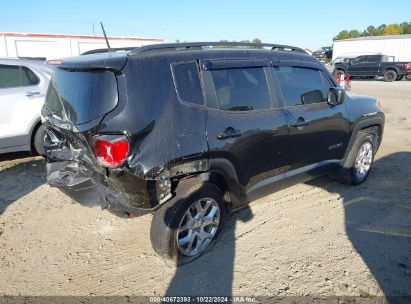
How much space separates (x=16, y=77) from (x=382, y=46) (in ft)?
124

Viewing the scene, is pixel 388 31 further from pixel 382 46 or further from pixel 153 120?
pixel 153 120

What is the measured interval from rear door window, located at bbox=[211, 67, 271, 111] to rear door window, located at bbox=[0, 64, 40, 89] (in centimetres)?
398

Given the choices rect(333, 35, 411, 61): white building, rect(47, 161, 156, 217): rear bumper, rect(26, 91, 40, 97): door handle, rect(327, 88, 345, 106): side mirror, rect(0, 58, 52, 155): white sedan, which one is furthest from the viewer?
rect(333, 35, 411, 61): white building

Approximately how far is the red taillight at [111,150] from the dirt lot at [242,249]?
1052 mm

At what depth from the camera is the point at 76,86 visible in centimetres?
312

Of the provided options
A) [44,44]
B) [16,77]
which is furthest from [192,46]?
[44,44]

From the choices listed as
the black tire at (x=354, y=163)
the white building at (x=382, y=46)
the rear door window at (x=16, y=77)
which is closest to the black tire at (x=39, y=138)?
the rear door window at (x=16, y=77)

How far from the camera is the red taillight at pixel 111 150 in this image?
2.76 meters

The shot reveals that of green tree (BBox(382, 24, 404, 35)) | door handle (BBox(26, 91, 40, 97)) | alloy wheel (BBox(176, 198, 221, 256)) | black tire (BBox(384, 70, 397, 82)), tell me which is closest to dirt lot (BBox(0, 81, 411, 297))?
alloy wheel (BBox(176, 198, 221, 256))

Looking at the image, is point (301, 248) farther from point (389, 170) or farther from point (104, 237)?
point (389, 170)

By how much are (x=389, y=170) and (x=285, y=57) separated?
3.00m

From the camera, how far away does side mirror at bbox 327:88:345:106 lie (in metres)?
4.31

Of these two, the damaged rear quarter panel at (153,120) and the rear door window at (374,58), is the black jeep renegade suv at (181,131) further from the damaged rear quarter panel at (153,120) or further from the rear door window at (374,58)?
the rear door window at (374,58)

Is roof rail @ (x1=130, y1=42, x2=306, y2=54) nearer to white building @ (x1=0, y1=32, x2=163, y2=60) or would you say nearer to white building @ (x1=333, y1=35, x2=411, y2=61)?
white building @ (x1=0, y1=32, x2=163, y2=60)
